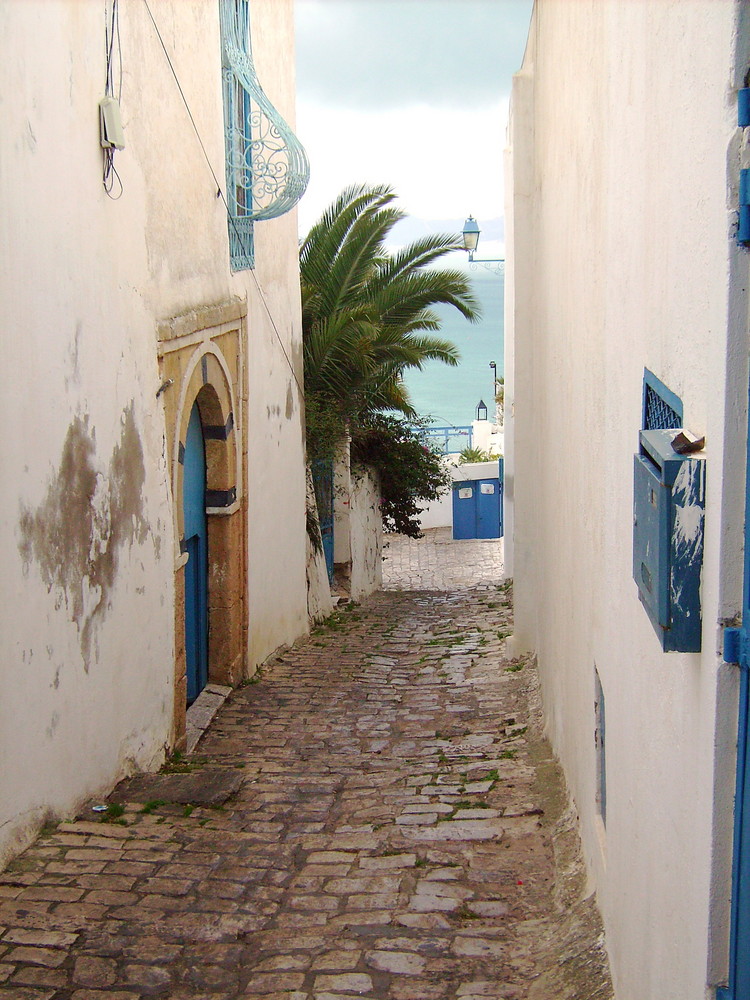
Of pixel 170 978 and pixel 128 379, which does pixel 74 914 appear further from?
pixel 128 379

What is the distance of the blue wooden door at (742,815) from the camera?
205cm

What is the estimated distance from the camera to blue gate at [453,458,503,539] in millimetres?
28156

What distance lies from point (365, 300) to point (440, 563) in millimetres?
8053

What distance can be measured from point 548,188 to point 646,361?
481 cm

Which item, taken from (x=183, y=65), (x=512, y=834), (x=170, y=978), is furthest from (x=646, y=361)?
(x=183, y=65)

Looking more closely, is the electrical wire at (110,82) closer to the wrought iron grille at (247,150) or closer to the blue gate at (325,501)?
the wrought iron grille at (247,150)

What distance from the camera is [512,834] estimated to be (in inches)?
218

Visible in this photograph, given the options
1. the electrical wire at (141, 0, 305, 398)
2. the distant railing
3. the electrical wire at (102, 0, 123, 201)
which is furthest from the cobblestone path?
the distant railing

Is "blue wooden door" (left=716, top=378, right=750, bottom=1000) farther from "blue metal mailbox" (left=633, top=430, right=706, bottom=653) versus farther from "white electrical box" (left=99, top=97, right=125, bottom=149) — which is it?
"white electrical box" (left=99, top=97, right=125, bottom=149)

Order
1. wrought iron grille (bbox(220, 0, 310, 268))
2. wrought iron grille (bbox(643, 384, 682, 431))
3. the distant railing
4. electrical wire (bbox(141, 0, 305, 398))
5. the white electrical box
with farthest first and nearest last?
1. the distant railing
2. wrought iron grille (bbox(220, 0, 310, 268))
3. electrical wire (bbox(141, 0, 305, 398))
4. the white electrical box
5. wrought iron grille (bbox(643, 384, 682, 431))

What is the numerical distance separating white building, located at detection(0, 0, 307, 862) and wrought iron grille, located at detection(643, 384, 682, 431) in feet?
9.87

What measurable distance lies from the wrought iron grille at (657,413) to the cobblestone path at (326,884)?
2.05 m

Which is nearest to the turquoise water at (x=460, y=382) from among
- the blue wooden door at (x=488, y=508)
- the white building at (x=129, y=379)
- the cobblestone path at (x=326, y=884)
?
the blue wooden door at (x=488, y=508)

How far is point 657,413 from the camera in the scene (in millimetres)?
2893
